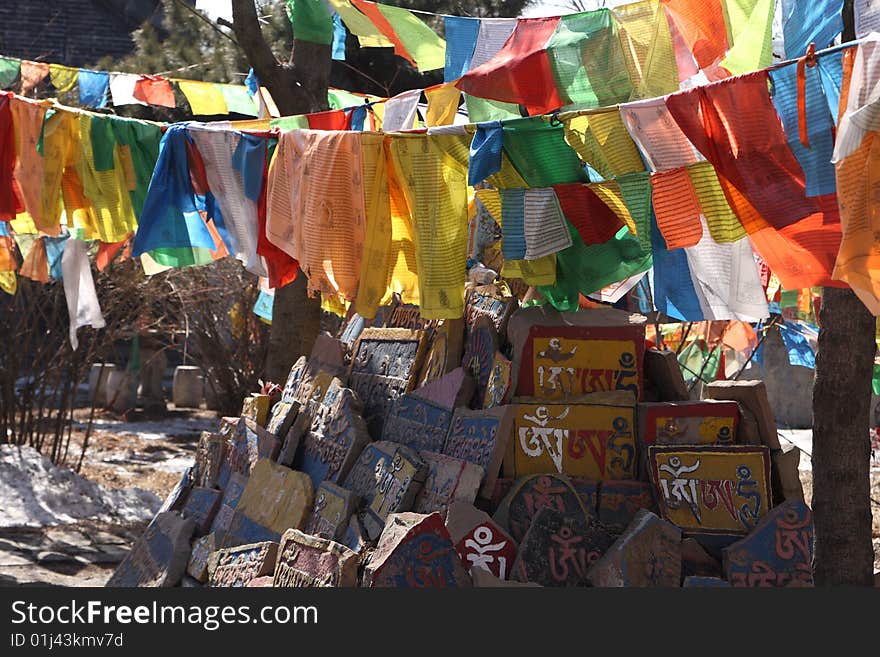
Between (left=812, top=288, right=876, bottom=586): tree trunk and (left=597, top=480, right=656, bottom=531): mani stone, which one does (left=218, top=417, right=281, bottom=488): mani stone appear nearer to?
(left=597, top=480, right=656, bottom=531): mani stone

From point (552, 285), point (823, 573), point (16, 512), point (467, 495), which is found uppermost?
point (552, 285)

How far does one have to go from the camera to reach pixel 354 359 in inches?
248

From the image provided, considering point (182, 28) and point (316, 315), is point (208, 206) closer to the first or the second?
point (316, 315)

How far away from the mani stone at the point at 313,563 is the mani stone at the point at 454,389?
98 centimetres

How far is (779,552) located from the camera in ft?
14.3

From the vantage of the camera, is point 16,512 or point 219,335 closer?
point 16,512

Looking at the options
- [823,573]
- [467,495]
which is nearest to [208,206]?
[467,495]

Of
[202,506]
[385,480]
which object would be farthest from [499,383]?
[202,506]

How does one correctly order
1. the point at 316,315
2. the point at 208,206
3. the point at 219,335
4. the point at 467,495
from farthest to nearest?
1. the point at 219,335
2. the point at 316,315
3. the point at 208,206
4. the point at 467,495

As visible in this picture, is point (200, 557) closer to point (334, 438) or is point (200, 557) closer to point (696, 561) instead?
point (334, 438)

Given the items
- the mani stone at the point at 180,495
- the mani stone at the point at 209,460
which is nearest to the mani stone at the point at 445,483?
the mani stone at the point at 209,460

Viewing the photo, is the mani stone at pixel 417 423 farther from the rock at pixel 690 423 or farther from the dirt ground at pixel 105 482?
the dirt ground at pixel 105 482

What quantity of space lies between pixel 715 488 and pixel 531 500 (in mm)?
796

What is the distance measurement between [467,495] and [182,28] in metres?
9.32
